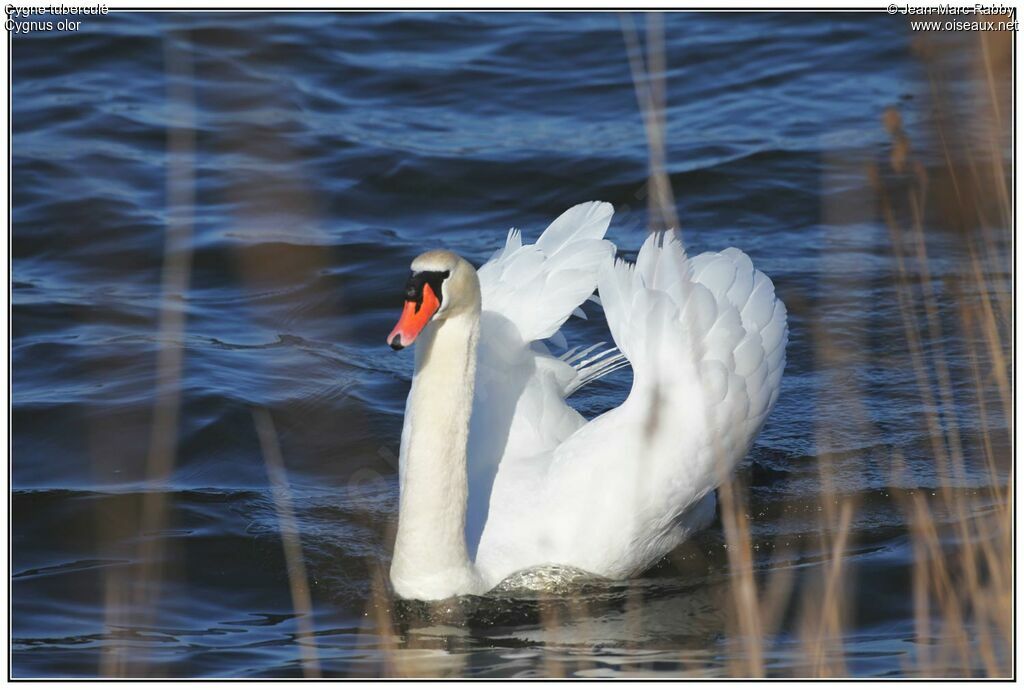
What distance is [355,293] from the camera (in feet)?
30.8

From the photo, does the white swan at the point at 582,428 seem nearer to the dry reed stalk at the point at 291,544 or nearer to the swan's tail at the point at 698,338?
the swan's tail at the point at 698,338

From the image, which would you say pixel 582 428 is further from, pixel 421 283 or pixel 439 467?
pixel 421 283

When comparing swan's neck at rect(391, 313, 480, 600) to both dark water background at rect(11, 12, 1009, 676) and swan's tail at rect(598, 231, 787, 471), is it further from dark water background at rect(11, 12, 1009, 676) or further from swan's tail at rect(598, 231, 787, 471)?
swan's tail at rect(598, 231, 787, 471)

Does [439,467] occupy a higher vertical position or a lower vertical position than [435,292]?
lower

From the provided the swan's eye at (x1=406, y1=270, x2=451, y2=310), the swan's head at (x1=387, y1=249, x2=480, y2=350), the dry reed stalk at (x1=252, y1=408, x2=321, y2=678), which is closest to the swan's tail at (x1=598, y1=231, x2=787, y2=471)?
the swan's head at (x1=387, y1=249, x2=480, y2=350)

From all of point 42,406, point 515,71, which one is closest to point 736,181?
point 515,71

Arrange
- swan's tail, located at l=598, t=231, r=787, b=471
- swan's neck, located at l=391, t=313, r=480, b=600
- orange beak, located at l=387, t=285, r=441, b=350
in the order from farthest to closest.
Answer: swan's tail, located at l=598, t=231, r=787, b=471
swan's neck, located at l=391, t=313, r=480, b=600
orange beak, located at l=387, t=285, r=441, b=350

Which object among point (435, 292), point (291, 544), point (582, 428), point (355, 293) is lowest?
point (291, 544)

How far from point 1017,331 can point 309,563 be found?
3197 millimetres

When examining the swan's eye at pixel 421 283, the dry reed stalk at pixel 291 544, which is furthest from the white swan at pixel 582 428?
the dry reed stalk at pixel 291 544

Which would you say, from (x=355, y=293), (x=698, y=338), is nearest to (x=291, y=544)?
(x=698, y=338)

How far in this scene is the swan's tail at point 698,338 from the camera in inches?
218

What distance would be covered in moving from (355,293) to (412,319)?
4814mm

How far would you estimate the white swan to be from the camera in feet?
17.2
